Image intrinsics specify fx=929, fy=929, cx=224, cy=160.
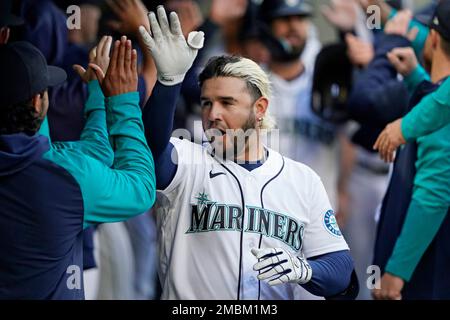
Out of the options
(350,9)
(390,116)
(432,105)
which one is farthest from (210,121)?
(350,9)

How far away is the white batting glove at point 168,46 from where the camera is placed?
2.81 meters

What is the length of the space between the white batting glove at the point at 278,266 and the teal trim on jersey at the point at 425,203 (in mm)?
805

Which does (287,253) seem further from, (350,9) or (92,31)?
(350,9)

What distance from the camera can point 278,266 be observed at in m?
2.79

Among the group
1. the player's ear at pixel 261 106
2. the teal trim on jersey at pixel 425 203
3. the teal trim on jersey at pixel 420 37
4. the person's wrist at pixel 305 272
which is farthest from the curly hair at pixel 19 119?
the teal trim on jersey at pixel 420 37

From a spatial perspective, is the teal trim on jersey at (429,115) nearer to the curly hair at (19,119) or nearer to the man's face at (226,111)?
the man's face at (226,111)

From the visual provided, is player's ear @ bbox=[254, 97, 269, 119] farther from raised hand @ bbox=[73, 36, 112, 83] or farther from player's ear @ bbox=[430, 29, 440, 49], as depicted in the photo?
player's ear @ bbox=[430, 29, 440, 49]

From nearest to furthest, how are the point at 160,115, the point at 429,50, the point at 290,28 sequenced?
1. the point at 160,115
2. the point at 429,50
3. the point at 290,28

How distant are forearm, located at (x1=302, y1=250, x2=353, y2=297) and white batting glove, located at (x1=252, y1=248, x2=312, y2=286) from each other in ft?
0.31

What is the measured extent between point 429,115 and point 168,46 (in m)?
0.99

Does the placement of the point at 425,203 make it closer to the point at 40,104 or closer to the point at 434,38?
the point at 434,38

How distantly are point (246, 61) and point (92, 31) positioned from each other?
74.8 inches

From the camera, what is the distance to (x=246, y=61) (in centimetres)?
308

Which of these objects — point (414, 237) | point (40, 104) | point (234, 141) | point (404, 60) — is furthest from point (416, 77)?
point (40, 104)
